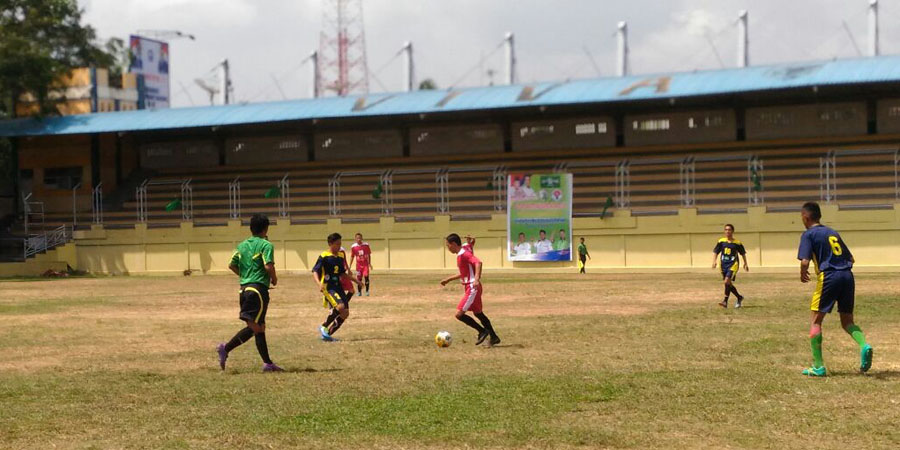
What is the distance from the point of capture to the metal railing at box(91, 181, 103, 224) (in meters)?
56.3

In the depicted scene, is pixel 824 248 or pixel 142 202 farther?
pixel 142 202

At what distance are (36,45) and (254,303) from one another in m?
48.6

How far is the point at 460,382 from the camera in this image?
1327 cm

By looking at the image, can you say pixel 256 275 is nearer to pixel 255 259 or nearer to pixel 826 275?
pixel 255 259

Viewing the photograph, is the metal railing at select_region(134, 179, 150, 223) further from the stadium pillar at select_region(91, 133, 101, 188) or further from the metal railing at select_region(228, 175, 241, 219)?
the metal railing at select_region(228, 175, 241, 219)

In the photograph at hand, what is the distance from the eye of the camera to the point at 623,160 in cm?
5081

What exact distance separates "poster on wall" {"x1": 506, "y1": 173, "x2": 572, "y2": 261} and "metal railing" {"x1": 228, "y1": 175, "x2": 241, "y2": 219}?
46.3 ft

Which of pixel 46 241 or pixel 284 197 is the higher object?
pixel 284 197

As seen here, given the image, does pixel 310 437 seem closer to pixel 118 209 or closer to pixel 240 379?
pixel 240 379

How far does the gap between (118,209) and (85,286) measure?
16.8 metres

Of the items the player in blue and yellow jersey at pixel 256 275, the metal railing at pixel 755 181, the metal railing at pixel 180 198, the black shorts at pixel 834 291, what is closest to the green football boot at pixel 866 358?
the black shorts at pixel 834 291

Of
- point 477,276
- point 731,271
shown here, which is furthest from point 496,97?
point 477,276

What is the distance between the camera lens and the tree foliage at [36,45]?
183ft

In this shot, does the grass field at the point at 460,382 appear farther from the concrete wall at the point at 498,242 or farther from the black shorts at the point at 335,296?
the concrete wall at the point at 498,242
